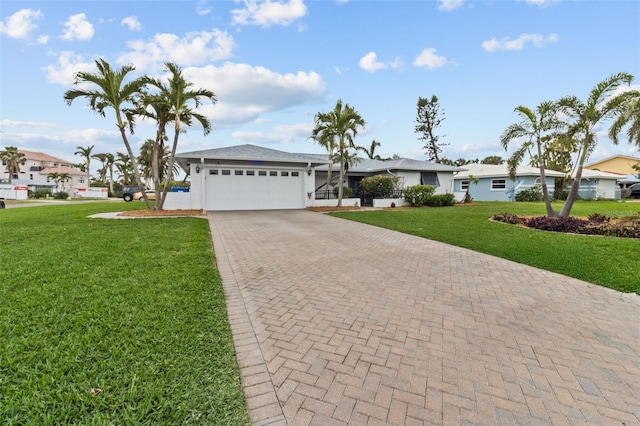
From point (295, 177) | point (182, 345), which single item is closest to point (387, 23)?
point (295, 177)

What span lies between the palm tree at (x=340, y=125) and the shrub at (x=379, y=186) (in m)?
3.63

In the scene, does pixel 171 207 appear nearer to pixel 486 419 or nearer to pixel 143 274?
pixel 143 274

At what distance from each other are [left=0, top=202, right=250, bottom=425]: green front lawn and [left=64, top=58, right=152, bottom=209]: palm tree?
10.1 m

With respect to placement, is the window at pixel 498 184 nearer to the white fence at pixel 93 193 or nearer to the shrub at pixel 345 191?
the shrub at pixel 345 191

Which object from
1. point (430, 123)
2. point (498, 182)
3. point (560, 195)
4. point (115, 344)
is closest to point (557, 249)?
point (115, 344)

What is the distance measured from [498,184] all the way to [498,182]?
19cm

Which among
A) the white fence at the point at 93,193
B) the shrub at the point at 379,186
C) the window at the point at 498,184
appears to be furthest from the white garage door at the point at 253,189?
the white fence at the point at 93,193

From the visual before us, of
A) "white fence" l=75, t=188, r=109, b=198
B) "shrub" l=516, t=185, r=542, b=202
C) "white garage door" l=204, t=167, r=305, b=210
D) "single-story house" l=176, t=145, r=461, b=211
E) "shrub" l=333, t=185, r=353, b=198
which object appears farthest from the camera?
"white fence" l=75, t=188, r=109, b=198

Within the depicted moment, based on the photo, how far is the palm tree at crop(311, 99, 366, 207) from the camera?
17.1 metres

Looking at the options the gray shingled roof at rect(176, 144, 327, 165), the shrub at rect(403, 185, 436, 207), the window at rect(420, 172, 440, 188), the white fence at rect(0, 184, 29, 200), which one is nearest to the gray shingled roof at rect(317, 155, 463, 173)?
the window at rect(420, 172, 440, 188)

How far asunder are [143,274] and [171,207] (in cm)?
1343

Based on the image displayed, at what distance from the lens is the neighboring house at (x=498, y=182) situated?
91.7 feet

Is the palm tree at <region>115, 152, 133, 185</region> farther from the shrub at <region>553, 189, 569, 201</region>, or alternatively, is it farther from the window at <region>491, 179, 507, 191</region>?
the shrub at <region>553, 189, 569, 201</region>

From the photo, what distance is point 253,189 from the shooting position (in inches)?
716
